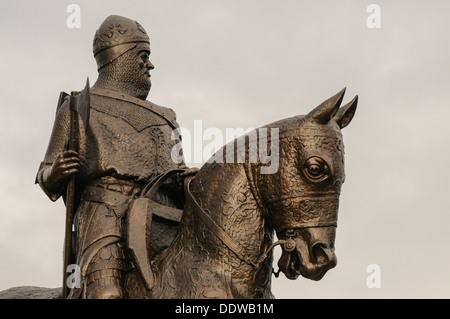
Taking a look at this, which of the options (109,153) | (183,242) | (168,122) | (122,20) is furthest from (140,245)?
(122,20)

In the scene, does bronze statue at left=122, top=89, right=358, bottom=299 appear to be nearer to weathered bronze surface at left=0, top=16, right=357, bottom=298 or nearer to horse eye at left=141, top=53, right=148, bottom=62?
weathered bronze surface at left=0, top=16, right=357, bottom=298

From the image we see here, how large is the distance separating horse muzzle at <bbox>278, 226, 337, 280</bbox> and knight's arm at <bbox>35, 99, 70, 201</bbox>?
8.83 feet

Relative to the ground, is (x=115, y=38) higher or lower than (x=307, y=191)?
higher

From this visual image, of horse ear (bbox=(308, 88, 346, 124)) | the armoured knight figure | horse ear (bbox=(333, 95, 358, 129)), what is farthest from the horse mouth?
the armoured knight figure

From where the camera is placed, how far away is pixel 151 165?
29.7ft

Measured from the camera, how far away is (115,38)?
961 centimetres

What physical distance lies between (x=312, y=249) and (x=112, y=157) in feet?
8.42

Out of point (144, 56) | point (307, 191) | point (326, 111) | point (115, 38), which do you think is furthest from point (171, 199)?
point (326, 111)

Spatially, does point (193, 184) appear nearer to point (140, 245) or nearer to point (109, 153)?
point (140, 245)

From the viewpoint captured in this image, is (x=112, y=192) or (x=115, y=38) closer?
(x=112, y=192)

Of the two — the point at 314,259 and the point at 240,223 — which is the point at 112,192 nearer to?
the point at 240,223

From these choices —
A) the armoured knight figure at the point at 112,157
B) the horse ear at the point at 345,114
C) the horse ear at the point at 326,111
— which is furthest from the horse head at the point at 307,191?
the armoured knight figure at the point at 112,157

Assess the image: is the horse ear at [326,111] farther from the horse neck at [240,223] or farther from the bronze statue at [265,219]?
the horse neck at [240,223]

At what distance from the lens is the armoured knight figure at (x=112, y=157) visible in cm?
816
